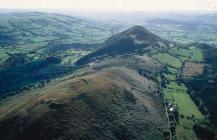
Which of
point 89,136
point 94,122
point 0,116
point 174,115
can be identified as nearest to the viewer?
point 89,136

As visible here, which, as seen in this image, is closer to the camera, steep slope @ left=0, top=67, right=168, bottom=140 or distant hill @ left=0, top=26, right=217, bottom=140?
steep slope @ left=0, top=67, right=168, bottom=140

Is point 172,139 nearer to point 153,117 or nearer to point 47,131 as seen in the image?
point 153,117

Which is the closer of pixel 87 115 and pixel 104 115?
pixel 87 115

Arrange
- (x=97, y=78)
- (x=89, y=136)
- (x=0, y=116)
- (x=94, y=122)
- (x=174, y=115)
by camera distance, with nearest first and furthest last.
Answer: (x=89, y=136) < (x=94, y=122) < (x=0, y=116) < (x=174, y=115) < (x=97, y=78)

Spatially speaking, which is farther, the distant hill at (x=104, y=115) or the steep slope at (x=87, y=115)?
the distant hill at (x=104, y=115)

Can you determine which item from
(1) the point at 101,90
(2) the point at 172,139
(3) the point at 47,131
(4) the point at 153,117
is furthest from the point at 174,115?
(3) the point at 47,131

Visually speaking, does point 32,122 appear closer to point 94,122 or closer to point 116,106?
point 94,122

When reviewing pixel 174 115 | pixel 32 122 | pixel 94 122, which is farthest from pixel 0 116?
pixel 174 115

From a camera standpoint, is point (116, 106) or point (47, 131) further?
point (116, 106)

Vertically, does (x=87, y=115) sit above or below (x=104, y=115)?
above

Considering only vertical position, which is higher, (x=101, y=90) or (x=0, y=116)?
(x=101, y=90)
